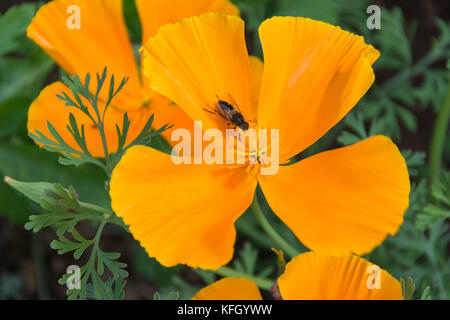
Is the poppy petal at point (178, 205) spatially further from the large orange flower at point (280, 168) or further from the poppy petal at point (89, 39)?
the poppy petal at point (89, 39)

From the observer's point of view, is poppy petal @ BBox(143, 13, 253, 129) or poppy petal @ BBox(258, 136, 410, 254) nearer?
poppy petal @ BBox(258, 136, 410, 254)

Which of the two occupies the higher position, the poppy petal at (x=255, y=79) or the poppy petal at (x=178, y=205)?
the poppy petal at (x=255, y=79)

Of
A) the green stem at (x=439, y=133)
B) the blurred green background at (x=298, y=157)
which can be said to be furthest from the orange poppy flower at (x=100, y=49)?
the green stem at (x=439, y=133)

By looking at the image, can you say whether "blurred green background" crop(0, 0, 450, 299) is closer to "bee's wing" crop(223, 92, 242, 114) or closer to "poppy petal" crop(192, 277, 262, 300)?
"bee's wing" crop(223, 92, 242, 114)

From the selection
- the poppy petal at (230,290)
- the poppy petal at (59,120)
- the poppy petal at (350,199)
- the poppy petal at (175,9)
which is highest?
the poppy petal at (175,9)

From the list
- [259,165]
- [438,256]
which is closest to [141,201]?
[259,165]

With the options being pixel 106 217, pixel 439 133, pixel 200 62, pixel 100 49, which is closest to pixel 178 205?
pixel 106 217

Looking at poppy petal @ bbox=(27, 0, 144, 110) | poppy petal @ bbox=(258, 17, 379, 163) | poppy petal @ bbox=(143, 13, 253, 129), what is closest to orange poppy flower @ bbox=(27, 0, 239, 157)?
poppy petal @ bbox=(27, 0, 144, 110)
